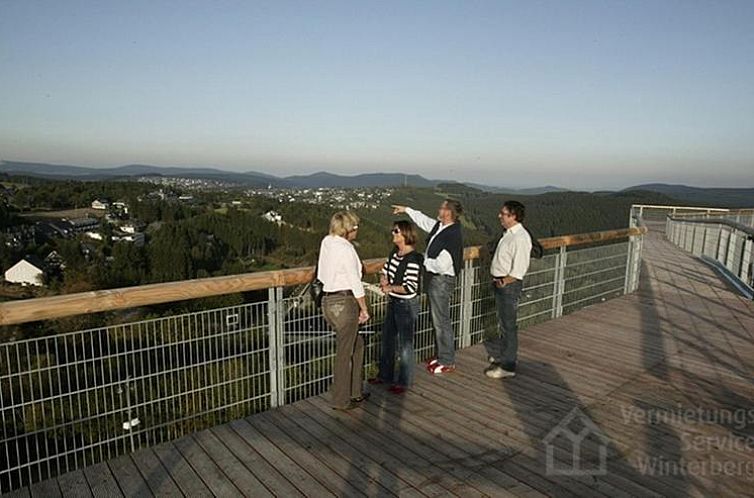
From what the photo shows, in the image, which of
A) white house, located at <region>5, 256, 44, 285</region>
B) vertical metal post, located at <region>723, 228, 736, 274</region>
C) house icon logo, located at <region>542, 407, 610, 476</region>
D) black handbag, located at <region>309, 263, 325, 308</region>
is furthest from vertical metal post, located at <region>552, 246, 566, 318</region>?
white house, located at <region>5, 256, 44, 285</region>

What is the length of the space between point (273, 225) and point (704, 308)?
85.5 ft

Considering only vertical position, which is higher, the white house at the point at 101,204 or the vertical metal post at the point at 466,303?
the vertical metal post at the point at 466,303

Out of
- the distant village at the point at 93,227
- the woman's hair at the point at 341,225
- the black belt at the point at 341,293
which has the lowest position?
the distant village at the point at 93,227

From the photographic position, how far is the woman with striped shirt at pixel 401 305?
399 centimetres

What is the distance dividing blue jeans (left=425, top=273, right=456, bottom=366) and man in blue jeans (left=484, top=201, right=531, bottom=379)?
41 cm

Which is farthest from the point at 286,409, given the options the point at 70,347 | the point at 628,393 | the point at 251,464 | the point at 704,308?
the point at 704,308

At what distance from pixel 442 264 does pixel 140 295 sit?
2.40 metres

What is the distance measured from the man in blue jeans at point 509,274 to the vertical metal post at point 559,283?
7.41ft

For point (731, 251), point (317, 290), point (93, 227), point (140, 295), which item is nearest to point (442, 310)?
point (317, 290)

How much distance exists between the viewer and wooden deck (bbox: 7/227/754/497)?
2.83 metres

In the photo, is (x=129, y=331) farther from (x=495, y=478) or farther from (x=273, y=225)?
(x=273, y=225)

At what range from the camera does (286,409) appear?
385 cm

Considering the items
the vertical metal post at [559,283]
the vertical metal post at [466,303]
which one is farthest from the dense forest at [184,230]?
the vertical metal post at [466,303]

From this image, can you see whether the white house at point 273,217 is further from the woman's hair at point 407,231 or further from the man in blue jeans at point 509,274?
the woman's hair at point 407,231
